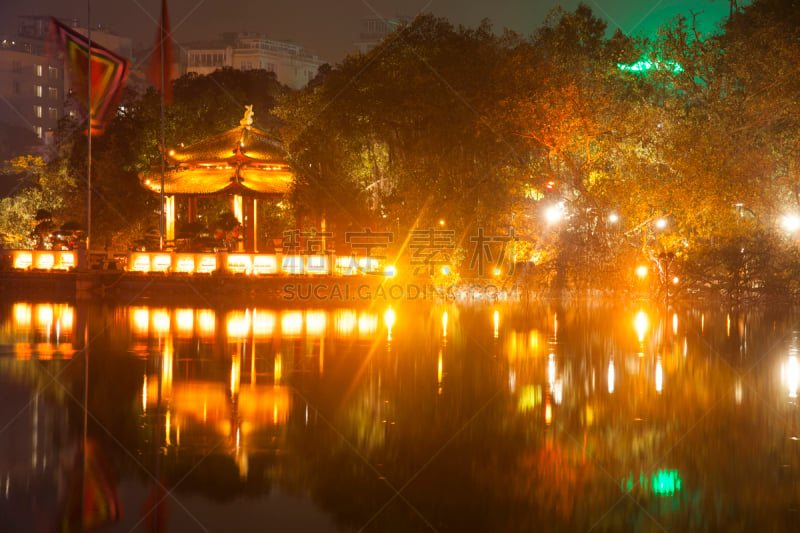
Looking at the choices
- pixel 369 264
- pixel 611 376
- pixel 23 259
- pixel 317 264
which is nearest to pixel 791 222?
pixel 369 264

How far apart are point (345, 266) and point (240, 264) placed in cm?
423

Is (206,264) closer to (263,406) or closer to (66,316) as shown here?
(66,316)

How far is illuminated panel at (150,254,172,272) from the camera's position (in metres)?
35.6

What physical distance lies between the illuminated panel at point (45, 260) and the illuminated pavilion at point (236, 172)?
6.36m

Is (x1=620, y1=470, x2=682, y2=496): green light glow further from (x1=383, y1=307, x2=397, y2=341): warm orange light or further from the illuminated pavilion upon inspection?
the illuminated pavilion

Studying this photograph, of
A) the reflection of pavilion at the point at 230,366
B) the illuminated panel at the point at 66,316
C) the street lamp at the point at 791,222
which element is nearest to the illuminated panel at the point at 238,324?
the reflection of pavilion at the point at 230,366

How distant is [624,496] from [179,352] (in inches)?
398

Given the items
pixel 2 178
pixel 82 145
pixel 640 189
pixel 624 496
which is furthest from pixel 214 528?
pixel 2 178

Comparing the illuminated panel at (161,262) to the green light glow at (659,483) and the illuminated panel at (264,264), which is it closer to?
the illuminated panel at (264,264)

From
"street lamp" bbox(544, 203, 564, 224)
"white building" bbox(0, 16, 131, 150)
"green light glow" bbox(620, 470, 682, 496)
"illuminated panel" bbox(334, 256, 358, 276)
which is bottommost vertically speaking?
"green light glow" bbox(620, 470, 682, 496)

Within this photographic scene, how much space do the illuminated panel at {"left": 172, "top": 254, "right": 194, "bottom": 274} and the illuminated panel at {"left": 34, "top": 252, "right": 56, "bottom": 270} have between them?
16.9 feet

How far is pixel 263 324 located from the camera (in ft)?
72.0

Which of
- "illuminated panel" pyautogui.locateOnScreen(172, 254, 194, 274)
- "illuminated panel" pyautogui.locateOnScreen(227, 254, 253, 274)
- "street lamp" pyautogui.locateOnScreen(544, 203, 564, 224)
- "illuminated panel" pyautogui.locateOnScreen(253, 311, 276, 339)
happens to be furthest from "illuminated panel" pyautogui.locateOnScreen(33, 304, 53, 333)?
"street lamp" pyautogui.locateOnScreen(544, 203, 564, 224)

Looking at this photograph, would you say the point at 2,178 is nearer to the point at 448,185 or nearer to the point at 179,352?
the point at 448,185
